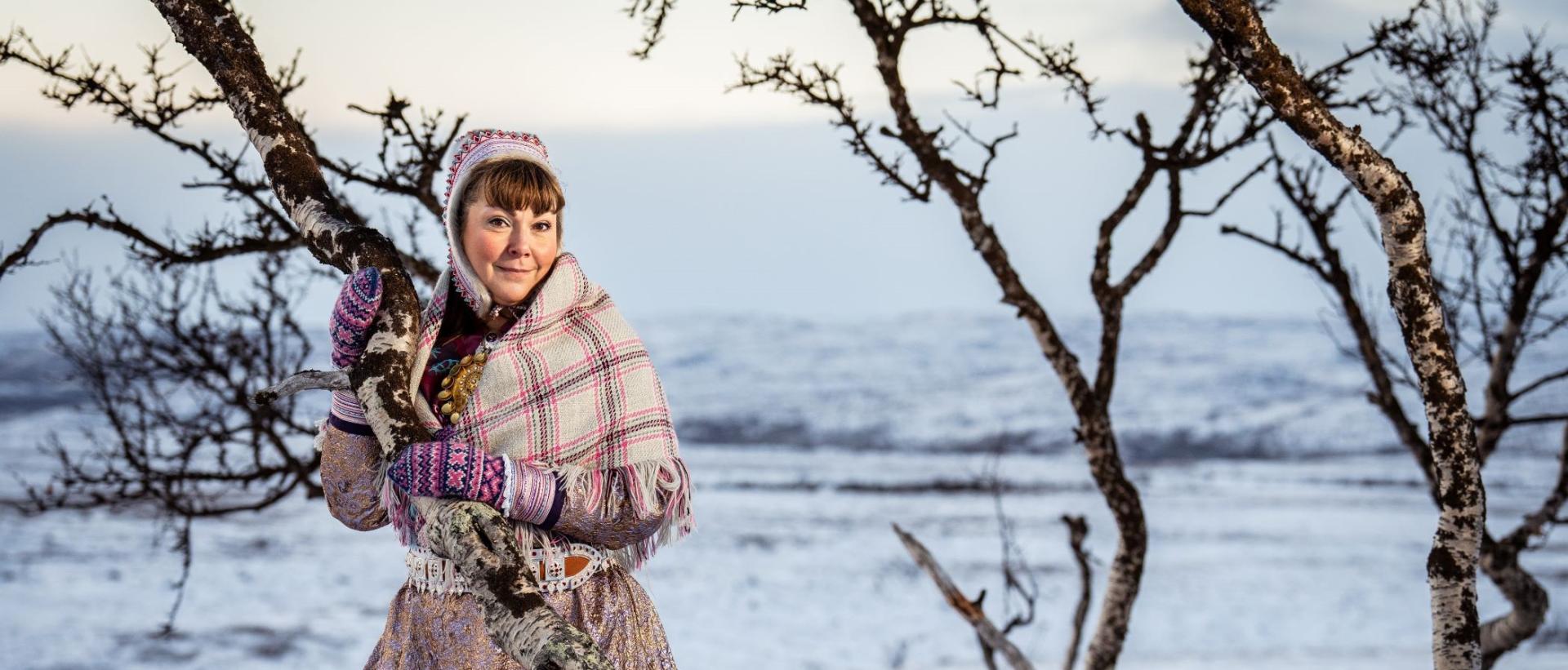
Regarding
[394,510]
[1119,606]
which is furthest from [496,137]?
A: [1119,606]

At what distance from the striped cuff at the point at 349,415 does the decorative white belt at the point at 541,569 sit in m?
0.20

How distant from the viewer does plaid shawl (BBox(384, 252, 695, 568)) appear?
1.80 metres

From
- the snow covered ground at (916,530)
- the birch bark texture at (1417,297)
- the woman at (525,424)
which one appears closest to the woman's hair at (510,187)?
the woman at (525,424)

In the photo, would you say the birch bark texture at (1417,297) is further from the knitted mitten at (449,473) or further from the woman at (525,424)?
the knitted mitten at (449,473)

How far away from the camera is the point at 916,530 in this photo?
404 inches

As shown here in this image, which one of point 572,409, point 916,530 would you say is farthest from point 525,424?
point 916,530

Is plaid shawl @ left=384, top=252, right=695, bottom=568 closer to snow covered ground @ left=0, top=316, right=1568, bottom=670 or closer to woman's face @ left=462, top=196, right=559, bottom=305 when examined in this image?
woman's face @ left=462, top=196, right=559, bottom=305

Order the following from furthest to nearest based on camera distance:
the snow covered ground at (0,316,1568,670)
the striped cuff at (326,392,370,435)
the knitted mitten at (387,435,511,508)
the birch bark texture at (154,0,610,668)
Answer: the snow covered ground at (0,316,1568,670) < the striped cuff at (326,392,370,435) < the knitted mitten at (387,435,511,508) < the birch bark texture at (154,0,610,668)

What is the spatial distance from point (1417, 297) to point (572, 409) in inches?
48.2

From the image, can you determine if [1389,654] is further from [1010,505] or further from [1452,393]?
[1452,393]

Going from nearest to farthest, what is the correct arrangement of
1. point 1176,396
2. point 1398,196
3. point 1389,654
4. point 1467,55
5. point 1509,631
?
point 1398,196 → point 1509,631 → point 1467,55 → point 1389,654 → point 1176,396

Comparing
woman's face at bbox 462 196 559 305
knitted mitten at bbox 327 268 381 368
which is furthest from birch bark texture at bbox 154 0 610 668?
woman's face at bbox 462 196 559 305

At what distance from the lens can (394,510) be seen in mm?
1801

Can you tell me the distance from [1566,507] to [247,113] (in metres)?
11.5
